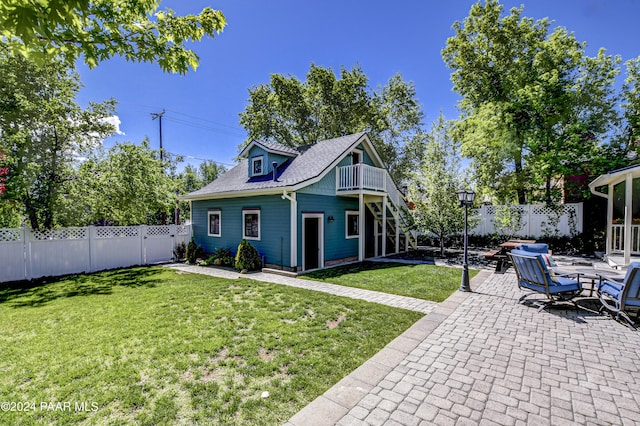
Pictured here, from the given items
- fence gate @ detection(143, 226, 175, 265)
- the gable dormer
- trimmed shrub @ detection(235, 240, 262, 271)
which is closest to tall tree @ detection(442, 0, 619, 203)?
the gable dormer

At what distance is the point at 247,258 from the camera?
10.7 meters

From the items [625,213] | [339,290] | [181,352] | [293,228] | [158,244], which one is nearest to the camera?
[181,352]

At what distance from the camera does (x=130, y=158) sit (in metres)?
12.6

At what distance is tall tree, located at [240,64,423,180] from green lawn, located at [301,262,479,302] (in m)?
16.0

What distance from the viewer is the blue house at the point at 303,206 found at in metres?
10.6

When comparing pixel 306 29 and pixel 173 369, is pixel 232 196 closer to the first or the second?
pixel 306 29

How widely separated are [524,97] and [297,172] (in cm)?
1371

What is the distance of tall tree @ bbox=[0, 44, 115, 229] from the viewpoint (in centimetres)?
902

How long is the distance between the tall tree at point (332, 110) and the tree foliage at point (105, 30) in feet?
67.7

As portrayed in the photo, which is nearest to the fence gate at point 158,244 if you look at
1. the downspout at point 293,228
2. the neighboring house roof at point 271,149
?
the neighboring house roof at point 271,149

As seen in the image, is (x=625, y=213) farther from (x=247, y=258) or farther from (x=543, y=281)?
(x=247, y=258)

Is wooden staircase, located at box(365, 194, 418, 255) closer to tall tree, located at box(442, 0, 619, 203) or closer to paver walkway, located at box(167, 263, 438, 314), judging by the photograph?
paver walkway, located at box(167, 263, 438, 314)

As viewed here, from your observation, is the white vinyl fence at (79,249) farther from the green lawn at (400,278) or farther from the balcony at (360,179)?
the balcony at (360,179)

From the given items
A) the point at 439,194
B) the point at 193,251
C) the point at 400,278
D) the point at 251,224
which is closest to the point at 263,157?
the point at 251,224
